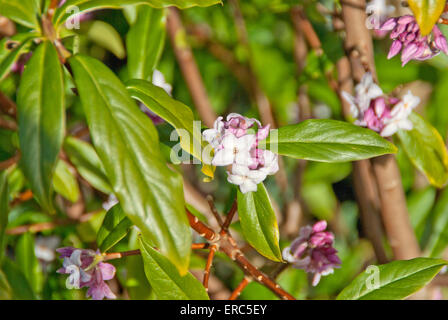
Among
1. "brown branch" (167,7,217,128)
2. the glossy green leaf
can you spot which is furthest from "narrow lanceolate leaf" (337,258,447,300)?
"brown branch" (167,7,217,128)

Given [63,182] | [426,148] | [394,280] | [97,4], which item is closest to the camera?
[97,4]

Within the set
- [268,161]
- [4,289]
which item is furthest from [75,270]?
[268,161]

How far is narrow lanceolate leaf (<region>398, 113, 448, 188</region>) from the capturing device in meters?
0.95

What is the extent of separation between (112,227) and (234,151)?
10.7 inches

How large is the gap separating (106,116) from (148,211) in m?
0.14

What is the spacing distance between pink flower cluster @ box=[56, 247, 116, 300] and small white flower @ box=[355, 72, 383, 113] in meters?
0.52

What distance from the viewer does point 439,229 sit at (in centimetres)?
133

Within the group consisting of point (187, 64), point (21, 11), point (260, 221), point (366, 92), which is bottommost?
point (260, 221)

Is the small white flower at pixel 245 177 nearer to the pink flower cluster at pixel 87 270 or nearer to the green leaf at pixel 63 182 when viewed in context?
the pink flower cluster at pixel 87 270

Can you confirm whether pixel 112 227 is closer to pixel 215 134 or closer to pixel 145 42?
pixel 215 134

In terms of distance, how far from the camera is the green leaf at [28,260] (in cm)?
124

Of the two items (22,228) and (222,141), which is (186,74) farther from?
(222,141)

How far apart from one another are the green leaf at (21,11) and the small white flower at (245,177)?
37cm
